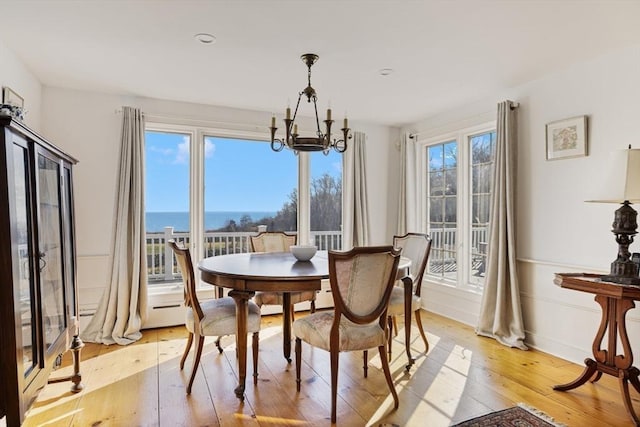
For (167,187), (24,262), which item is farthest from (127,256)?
(24,262)

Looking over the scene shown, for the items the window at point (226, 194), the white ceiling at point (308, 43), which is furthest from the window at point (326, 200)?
the white ceiling at point (308, 43)

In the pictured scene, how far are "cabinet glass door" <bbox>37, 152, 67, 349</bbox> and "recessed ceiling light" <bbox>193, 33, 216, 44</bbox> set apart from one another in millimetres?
1210

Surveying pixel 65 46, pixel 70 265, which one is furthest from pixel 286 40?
pixel 70 265

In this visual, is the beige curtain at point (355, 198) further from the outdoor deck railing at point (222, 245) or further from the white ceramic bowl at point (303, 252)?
the white ceramic bowl at point (303, 252)

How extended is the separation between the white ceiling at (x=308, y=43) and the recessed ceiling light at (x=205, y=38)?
1.7 inches

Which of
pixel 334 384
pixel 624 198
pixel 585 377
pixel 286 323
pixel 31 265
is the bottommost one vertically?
pixel 585 377

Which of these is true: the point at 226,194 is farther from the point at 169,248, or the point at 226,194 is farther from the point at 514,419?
the point at 514,419

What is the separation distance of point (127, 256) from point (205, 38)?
90.0 inches

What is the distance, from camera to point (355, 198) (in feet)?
16.1

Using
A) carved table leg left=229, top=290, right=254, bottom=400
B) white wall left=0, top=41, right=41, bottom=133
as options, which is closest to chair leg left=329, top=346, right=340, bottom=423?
carved table leg left=229, top=290, right=254, bottom=400

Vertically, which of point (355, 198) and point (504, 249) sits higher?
point (355, 198)

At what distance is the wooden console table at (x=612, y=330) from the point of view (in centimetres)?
236

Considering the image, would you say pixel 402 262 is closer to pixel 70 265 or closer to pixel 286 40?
pixel 286 40

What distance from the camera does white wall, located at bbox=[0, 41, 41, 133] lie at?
272 cm
